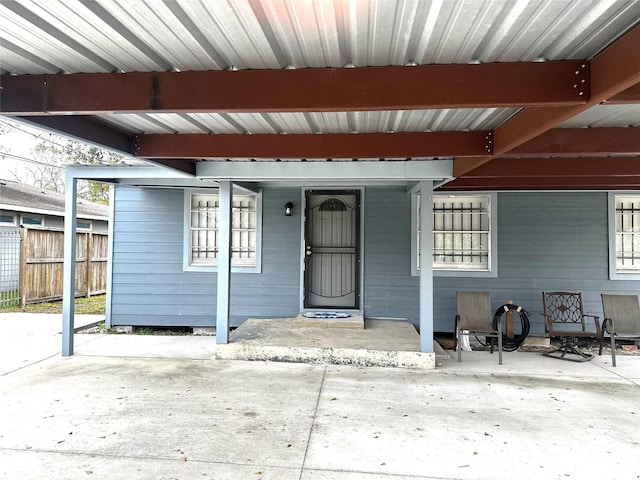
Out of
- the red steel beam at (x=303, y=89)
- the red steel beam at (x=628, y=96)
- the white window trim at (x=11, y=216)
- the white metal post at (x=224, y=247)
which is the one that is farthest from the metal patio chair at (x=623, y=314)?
the white window trim at (x=11, y=216)

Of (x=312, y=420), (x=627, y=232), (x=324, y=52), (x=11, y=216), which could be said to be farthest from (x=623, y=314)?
(x=11, y=216)

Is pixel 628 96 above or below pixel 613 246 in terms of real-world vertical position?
above

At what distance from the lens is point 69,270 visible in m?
5.26

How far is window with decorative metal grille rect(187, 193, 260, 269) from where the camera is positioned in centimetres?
681

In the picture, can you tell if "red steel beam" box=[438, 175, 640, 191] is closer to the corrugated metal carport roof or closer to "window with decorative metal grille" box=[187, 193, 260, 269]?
the corrugated metal carport roof

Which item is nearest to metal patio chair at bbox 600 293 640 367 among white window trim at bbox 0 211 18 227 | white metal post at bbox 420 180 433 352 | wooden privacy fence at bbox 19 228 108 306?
white metal post at bbox 420 180 433 352

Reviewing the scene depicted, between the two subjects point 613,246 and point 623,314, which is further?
point 613,246

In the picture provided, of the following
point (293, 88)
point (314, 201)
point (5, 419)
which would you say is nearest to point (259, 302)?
point (314, 201)

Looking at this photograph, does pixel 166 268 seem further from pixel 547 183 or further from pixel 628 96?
pixel 628 96

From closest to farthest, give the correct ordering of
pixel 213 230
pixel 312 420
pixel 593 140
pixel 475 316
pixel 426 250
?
pixel 312 420 < pixel 593 140 < pixel 426 250 < pixel 475 316 < pixel 213 230

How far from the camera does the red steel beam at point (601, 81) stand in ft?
6.66

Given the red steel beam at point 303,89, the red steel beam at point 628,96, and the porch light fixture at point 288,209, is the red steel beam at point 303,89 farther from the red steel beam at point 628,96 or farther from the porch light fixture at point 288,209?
the porch light fixture at point 288,209

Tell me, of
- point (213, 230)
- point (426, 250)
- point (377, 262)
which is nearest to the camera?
point (426, 250)

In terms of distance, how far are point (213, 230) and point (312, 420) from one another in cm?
425
